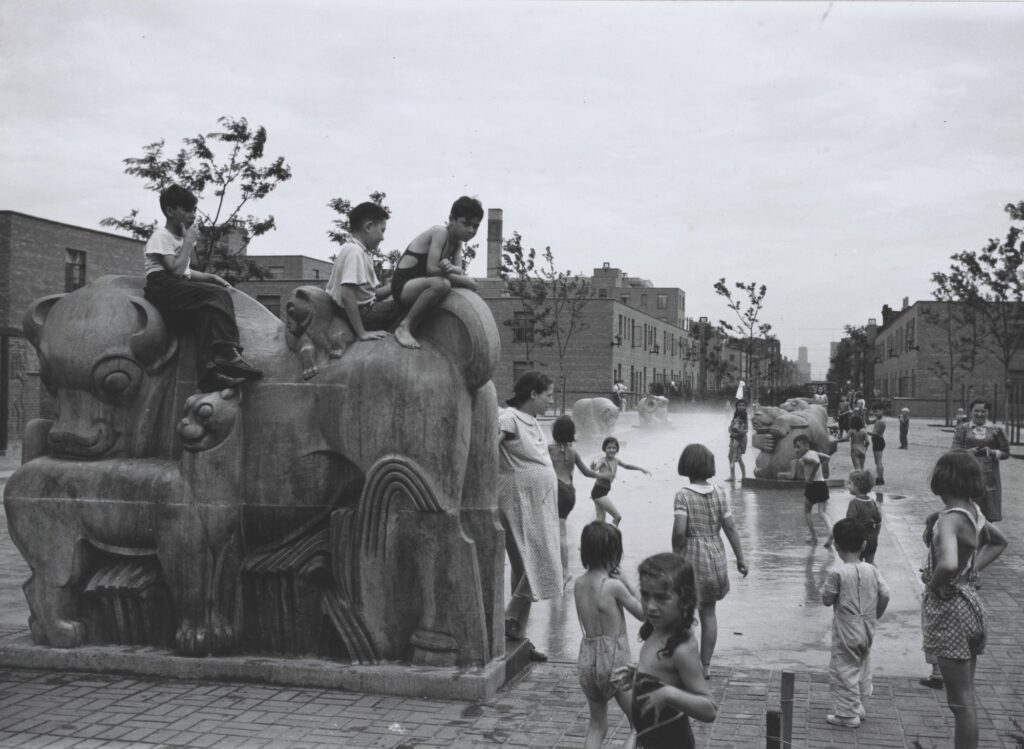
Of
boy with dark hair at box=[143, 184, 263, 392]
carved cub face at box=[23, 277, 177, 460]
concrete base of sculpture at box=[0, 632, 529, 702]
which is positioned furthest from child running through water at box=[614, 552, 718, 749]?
carved cub face at box=[23, 277, 177, 460]

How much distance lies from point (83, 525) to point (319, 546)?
5.18 ft

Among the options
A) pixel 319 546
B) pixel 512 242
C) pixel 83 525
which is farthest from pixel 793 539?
pixel 512 242

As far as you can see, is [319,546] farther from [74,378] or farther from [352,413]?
[74,378]

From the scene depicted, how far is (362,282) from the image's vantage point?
652 cm

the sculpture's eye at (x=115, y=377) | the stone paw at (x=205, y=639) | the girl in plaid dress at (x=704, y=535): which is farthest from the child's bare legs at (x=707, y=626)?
the sculpture's eye at (x=115, y=377)

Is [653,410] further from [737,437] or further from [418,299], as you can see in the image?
[418,299]

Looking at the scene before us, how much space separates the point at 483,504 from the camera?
251 inches

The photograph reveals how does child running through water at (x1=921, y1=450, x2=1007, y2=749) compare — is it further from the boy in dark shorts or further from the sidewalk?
the boy in dark shorts

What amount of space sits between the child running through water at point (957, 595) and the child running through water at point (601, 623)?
153cm

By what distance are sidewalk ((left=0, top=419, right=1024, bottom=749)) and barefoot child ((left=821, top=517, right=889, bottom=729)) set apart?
137mm

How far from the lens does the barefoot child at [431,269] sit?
6.29 metres

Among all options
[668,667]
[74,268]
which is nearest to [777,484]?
[668,667]

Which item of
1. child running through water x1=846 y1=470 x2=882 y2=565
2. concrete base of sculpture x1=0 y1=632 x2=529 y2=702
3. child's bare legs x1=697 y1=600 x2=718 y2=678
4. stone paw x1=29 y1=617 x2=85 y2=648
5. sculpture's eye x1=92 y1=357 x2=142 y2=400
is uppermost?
sculpture's eye x1=92 y1=357 x2=142 y2=400

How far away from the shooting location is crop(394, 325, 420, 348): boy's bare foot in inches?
248
